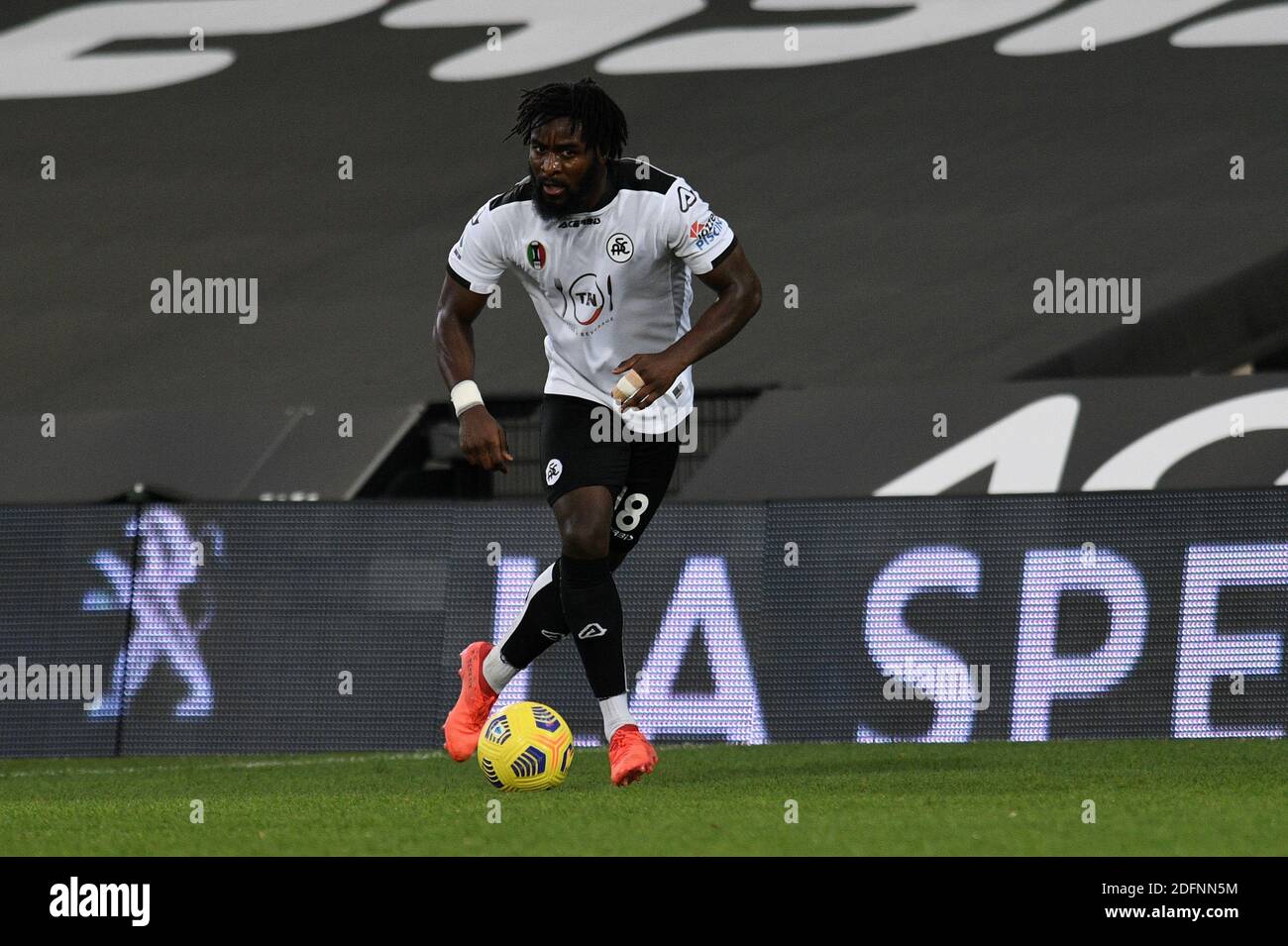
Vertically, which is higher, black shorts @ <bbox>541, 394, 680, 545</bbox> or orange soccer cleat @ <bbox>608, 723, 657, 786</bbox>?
black shorts @ <bbox>541, 394, 680, 545</bbox>

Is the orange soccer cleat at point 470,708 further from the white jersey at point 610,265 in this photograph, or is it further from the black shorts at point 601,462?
the white jersey at point 610,265

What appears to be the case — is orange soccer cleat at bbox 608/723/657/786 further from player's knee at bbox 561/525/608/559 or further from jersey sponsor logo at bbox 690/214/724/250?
jersey sponsor logo at bbox 690/214/724/250

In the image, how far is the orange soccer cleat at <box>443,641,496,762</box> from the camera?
6227 millimetres

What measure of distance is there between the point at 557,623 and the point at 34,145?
8971 millimetres

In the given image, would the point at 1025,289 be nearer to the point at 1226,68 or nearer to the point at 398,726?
the point at 1226,68

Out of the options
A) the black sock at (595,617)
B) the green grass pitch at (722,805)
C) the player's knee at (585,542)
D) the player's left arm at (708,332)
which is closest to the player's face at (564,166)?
the player's left arm at (708,332)

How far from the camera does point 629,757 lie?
5.59m

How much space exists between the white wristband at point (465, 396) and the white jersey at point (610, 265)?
26 centimetres

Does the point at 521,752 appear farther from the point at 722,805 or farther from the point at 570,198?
the point at 570,198

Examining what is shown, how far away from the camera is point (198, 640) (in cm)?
843

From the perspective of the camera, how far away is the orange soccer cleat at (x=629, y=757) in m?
5.57

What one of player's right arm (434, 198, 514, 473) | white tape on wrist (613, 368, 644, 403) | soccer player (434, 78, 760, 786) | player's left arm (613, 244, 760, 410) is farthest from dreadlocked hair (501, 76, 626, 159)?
white tape on wrist (613, 368, 644, 403)

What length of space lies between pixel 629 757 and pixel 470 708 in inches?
34.7
